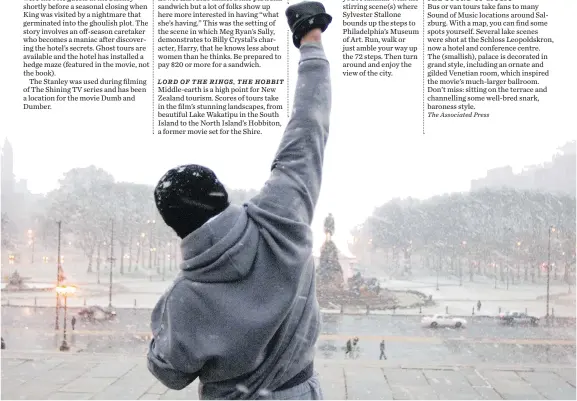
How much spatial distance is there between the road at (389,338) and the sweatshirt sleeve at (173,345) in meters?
8.22

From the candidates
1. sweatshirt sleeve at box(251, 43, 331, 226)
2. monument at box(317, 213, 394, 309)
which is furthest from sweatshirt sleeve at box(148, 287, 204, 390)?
monument at box(317, 213, 394, 309)

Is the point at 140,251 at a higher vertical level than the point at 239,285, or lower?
lower

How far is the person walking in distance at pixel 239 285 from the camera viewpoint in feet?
2.14

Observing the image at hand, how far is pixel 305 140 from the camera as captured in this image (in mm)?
725

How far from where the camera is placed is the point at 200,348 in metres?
0.67

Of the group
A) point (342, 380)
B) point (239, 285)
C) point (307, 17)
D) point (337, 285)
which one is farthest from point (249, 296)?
point (337, 285)

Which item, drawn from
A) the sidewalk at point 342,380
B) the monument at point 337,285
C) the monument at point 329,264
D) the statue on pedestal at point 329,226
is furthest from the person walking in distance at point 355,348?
the sidewalk at point 342,380

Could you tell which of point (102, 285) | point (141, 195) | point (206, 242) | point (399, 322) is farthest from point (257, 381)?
point (102, 285)

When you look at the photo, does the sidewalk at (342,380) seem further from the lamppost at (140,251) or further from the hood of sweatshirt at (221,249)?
the lamppost at (140,251)

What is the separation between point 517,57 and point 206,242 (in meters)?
3.31

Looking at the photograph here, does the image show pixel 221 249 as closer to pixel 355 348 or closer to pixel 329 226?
pixel 355 348

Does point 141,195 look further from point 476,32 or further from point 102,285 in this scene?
point 476,32

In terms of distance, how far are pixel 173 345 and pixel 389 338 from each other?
1018 centimetres

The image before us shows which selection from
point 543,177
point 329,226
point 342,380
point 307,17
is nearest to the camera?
point 307,17
